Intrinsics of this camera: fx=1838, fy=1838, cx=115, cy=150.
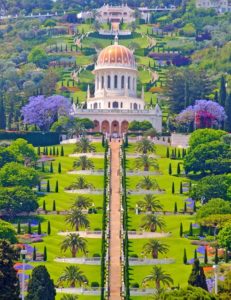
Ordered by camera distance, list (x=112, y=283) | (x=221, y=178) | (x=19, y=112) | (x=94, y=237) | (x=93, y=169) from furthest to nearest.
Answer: (x=19, y=112), (x=93, y=169), (x=221, y=178), (x=94, y=237), (x=112, y=283)

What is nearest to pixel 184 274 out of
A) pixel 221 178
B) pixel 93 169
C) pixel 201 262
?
pixel 201 262

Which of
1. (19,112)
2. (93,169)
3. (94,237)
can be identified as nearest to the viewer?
(94,237)

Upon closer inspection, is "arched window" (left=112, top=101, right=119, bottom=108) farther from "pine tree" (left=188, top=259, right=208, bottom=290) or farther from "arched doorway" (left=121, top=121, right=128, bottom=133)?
"pine tree" (left=188, top=259, right=208, bottom=290)

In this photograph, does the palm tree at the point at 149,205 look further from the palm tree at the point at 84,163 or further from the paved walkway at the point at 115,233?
the palm tree at the point at 84,163

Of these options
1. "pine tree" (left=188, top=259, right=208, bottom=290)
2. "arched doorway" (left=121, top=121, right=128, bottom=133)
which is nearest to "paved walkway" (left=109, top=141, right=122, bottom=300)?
"pine tree" (left=188, top=259, right=208, bottom=290)

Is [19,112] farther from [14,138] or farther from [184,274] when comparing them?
[184,274]

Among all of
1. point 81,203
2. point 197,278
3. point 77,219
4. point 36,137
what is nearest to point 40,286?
point 197,278

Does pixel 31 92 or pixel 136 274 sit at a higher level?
pixel 31 92

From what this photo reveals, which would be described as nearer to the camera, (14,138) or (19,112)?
(14,138)
